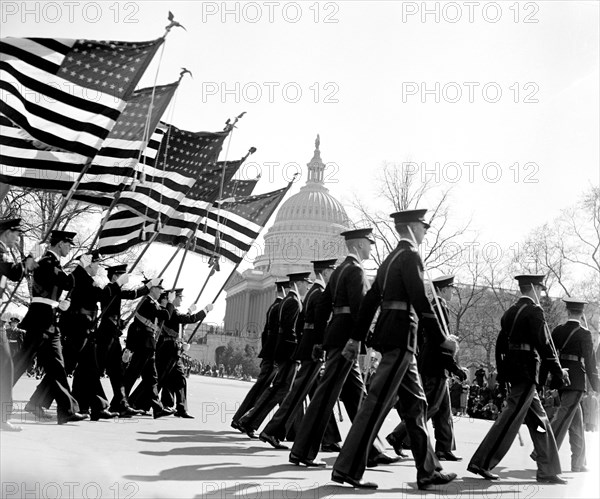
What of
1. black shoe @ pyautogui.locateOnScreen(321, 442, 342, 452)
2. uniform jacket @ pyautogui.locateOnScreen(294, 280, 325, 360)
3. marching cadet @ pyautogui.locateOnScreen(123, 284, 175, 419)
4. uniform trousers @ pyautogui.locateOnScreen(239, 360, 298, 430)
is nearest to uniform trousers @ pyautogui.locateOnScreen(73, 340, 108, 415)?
marching cadet @ pyautogui.locateOnScreen(123, 284, 175, 419)

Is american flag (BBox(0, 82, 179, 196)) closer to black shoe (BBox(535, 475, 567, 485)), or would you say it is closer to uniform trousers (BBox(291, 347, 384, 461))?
uniform trousers (BBox(291, 347, 384, 461))

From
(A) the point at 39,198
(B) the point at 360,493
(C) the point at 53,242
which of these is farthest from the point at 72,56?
(A) the point at 39,198

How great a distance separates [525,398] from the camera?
8.40 metres

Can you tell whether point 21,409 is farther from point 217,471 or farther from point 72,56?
point 217,471

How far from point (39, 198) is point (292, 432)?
22.6 metres

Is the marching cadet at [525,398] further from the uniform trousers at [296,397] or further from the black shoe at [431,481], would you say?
the uniform trousers at [296,397]

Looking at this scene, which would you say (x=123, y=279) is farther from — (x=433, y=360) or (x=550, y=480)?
(x=550, y=480)

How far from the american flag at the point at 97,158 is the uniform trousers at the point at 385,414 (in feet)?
20.1

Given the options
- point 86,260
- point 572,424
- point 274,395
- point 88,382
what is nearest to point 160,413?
point 88,382

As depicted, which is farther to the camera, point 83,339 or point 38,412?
point 83,339

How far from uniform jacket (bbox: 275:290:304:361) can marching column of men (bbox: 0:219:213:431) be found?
2.43m

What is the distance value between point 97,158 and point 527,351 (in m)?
7.55

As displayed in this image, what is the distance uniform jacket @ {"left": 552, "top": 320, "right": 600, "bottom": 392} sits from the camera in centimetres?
1012

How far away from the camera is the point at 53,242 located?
10.2m
